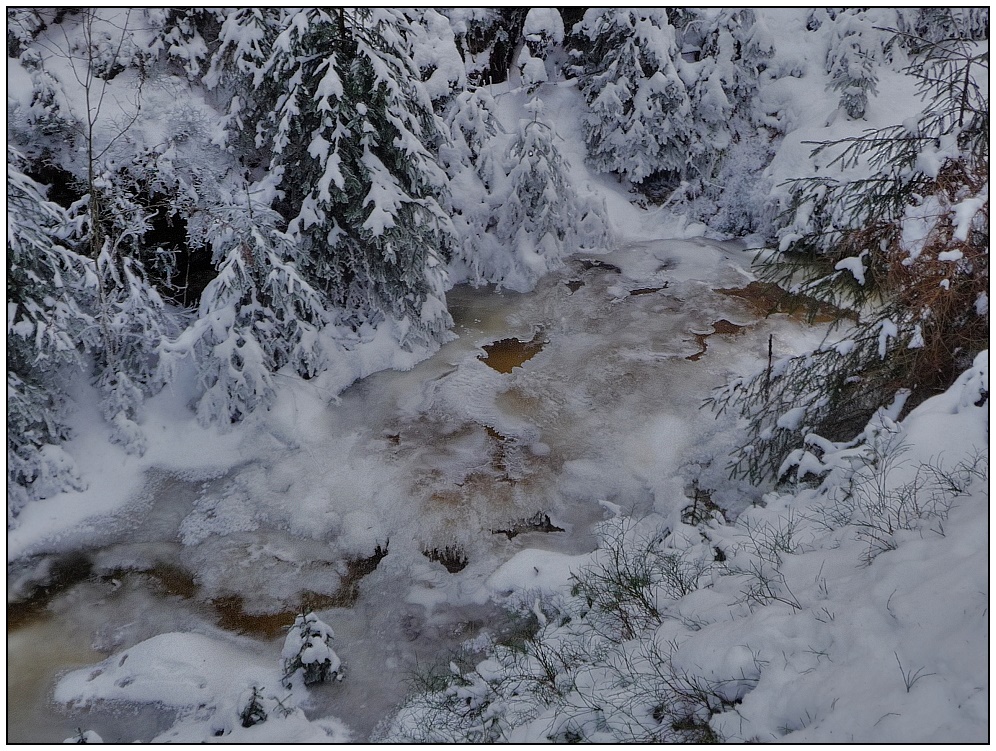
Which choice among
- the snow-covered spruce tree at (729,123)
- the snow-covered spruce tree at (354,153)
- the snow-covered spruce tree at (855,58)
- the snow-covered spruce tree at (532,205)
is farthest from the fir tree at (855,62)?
the snow-covered spruce tree at (354,153)

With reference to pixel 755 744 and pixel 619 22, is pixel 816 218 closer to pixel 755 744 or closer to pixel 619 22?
pixel 755 744

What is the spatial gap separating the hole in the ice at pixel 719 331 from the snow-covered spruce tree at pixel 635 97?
6441 mm

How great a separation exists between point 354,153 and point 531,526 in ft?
21.2

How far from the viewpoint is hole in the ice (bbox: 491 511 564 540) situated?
7.96 metres

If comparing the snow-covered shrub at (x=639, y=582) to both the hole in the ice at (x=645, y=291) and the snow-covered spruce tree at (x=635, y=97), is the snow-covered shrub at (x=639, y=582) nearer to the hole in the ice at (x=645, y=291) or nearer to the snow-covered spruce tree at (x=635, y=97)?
the hole in the ice at (x=645, y=291)

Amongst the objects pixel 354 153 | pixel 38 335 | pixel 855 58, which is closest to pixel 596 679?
pixel 38 335

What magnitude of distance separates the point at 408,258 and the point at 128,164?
5007 mm

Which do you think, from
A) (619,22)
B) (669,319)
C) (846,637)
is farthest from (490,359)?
(619,22)

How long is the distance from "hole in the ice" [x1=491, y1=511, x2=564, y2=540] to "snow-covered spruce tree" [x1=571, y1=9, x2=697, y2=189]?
12.4 metres

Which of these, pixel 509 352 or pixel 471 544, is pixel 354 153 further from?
pixel 471 544

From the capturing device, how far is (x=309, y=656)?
19.1 ft

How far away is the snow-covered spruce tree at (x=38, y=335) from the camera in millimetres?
7270

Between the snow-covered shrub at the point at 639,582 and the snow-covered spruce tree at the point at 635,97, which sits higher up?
the snow-covered spruce tree at the point at 635,97

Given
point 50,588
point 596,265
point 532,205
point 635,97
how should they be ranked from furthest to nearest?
point 635,97
point 596,265
point 532,205
point 50,588
